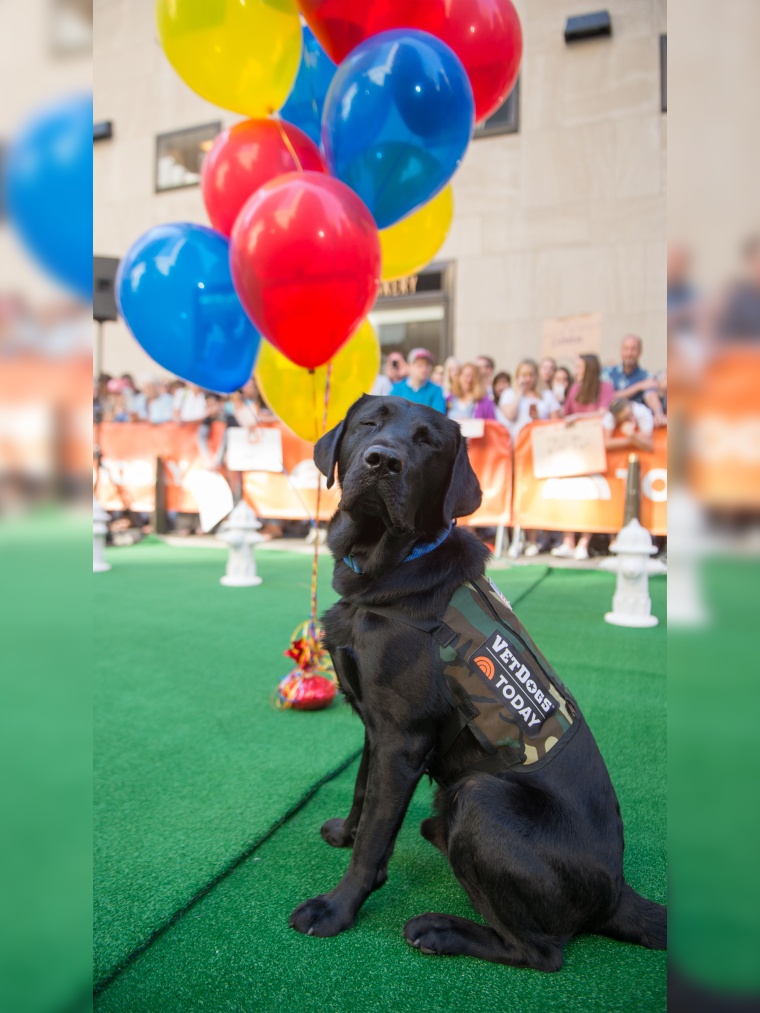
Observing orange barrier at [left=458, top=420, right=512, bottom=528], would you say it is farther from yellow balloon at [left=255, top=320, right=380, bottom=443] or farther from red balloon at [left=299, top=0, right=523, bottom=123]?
red balloon at [left=299, top=0, right=523, bottom=123]

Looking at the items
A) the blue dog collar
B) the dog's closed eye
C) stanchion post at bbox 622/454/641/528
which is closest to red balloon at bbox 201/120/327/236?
the dog's closed eye

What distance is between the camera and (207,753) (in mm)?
2543

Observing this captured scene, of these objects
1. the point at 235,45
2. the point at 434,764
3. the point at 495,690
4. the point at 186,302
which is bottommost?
the point at 434,764

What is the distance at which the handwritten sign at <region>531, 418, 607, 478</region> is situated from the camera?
6449 millimetres

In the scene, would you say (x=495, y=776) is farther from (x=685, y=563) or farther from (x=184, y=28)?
(x=184, y=28)

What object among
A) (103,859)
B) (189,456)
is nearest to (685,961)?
(103,859)

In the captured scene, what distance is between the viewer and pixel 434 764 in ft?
5.74

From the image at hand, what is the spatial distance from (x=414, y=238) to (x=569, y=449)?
3607mm

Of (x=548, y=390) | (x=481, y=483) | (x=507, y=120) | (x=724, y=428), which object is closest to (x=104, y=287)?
(x=481, y=483)

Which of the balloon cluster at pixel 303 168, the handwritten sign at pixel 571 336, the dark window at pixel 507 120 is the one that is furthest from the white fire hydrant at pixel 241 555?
the dark window at pixel 507 120

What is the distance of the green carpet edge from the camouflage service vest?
0.66 metres

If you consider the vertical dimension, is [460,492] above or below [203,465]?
below

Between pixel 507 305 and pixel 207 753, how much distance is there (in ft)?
26.5

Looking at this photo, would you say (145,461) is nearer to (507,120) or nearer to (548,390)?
(548,390)
